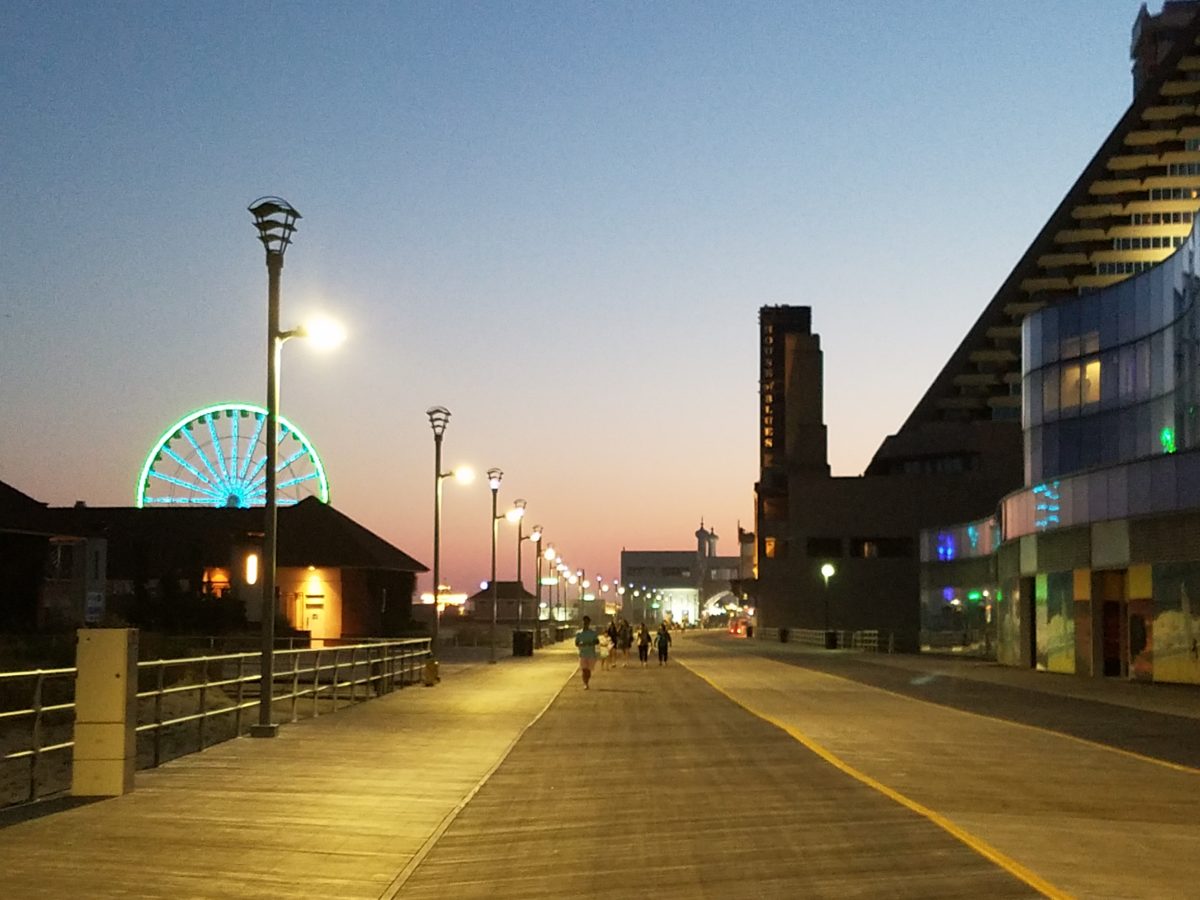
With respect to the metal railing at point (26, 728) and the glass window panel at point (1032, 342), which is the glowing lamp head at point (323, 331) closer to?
the metal railing at point (26, 728)

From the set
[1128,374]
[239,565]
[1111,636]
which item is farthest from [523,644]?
[1111,636]

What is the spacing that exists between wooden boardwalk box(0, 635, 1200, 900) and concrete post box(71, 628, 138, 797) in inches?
15.1

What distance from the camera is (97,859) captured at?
10.6 metres

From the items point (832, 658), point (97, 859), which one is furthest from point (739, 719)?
point (832, 658)

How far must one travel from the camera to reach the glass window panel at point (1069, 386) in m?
54.7

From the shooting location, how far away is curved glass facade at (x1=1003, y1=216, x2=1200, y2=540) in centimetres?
4178

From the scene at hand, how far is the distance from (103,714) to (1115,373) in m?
44.5

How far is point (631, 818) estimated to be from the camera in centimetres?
1307

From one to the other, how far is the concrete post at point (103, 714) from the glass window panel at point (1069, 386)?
46.0 metres

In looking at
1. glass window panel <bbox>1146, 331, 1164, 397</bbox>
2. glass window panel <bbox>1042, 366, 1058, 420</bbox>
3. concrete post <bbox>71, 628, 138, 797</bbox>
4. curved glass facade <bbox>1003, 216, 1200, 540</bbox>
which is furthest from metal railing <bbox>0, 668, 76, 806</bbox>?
glass window panel <bbox>1042, 366, 1058, 420</bbox>

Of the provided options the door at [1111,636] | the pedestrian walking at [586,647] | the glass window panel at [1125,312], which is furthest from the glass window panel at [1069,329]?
the pedestrian walking at [586,647]

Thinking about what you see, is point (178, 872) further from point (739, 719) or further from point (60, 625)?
point (60, 625)

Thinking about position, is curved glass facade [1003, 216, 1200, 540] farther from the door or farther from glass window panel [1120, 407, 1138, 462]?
the door

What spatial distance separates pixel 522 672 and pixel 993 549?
2732 cm
